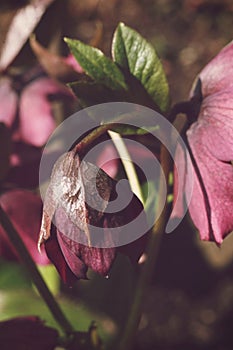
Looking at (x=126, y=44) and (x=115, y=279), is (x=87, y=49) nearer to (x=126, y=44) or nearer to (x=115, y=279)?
(x=126, y=44)

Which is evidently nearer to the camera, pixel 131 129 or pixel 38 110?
pixel 131 129

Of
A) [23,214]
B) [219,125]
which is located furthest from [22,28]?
[219,125]

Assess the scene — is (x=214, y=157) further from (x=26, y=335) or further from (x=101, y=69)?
(x=26, y=335)

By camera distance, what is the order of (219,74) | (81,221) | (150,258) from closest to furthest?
(81,221) < (219,74) < (150,258)

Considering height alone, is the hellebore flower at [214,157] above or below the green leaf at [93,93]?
below

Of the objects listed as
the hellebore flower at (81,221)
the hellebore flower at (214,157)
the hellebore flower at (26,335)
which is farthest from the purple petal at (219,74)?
the hellebore flower at (26,335)

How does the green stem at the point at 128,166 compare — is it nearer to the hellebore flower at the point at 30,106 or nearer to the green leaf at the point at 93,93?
the green leaf at the point at 93,93
